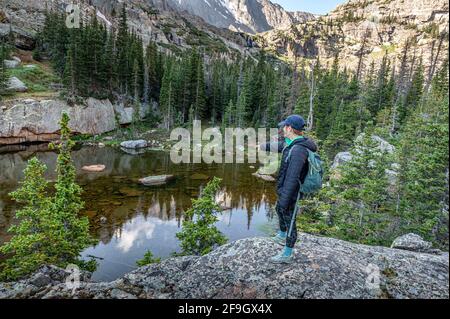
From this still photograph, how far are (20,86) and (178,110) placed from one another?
29.5 m

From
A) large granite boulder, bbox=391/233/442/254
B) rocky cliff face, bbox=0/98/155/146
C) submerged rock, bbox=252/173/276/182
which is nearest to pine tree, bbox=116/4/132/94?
rocky cliff face, bbox=0/98/155/146

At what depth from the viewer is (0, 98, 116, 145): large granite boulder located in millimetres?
40875

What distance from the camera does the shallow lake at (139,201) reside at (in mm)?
17562

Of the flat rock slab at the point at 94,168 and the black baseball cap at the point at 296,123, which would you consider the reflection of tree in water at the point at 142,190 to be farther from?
the black baseball cap at the point at 296,123

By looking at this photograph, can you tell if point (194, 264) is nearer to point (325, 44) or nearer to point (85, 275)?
point (85, 275)

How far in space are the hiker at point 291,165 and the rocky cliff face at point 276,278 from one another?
928mm

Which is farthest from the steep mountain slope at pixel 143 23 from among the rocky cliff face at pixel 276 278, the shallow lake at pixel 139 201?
the rocky cliff face at pixel 276 278

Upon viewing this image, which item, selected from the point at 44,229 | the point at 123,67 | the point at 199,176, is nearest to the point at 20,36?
the point at 123,67

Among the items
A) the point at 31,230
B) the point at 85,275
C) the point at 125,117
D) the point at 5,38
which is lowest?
the point at 85,275

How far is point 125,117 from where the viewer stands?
5800 centimetres

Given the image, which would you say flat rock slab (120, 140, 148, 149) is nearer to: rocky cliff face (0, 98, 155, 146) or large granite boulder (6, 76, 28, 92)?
rocky cliff face (0, 98, 155, 146)

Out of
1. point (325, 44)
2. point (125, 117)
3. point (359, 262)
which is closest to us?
point (359, 262)

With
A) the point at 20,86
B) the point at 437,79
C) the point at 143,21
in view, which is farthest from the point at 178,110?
the point at 143,21

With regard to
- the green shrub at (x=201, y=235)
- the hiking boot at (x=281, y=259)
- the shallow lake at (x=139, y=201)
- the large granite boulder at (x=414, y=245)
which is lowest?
the shallow lake at (x=139, y=201)
